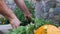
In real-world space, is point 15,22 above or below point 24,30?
above

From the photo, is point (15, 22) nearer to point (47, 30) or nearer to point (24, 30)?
point (24, 30)

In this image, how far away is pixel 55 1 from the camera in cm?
406

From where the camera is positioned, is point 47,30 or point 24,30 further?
point 24,30

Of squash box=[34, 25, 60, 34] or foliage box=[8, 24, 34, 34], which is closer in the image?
squash box=[34, 25, 60, 34]

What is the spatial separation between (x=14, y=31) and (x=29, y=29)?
0.63 ft

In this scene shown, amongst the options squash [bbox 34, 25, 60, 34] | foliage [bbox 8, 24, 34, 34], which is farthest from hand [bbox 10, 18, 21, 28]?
squash [bbox 34, 25, 60, 34]

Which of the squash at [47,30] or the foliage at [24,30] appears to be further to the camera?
the foliage at [24,30]

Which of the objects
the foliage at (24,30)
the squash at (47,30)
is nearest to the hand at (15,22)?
the foliage at (24,30)

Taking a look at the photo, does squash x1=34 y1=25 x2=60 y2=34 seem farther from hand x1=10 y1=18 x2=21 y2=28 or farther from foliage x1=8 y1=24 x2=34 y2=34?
hand x1=10 y1=18 x2=21 y2=28

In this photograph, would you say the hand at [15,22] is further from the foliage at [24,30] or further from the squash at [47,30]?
the squash at [47,30]

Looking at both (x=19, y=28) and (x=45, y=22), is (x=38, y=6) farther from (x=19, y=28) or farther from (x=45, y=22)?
(x=19, y=28)

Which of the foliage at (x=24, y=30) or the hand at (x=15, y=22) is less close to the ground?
the hand at (x=15, y=22)

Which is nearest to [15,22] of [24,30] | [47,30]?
[24,30]

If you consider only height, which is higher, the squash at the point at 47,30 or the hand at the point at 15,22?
the hand at the point at 15,22
